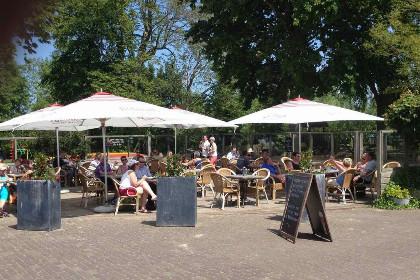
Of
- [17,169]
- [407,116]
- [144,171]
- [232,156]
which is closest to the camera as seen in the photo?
[144,171]

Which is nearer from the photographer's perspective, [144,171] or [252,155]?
[144,171]

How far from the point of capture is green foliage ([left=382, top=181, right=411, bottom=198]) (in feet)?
36.8

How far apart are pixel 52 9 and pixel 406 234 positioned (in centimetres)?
859

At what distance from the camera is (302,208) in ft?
25.5

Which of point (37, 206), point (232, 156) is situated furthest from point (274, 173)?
point (37, 206)

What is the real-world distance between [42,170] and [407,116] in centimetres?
880

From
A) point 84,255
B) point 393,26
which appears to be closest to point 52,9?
point 84,255

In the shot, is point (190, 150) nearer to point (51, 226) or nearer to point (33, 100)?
point (51, 226)

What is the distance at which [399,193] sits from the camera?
1122 cm

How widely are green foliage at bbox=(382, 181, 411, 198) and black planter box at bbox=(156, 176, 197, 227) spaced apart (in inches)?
210

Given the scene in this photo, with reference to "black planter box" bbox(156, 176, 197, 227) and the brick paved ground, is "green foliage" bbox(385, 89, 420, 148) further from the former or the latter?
"black planter box" bbox(156, 176, 197, 227)

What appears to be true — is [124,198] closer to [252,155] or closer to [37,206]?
[37,206]

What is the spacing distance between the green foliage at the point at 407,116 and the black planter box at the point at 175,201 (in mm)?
5896

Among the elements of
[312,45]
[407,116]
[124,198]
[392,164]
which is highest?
[312,45]
